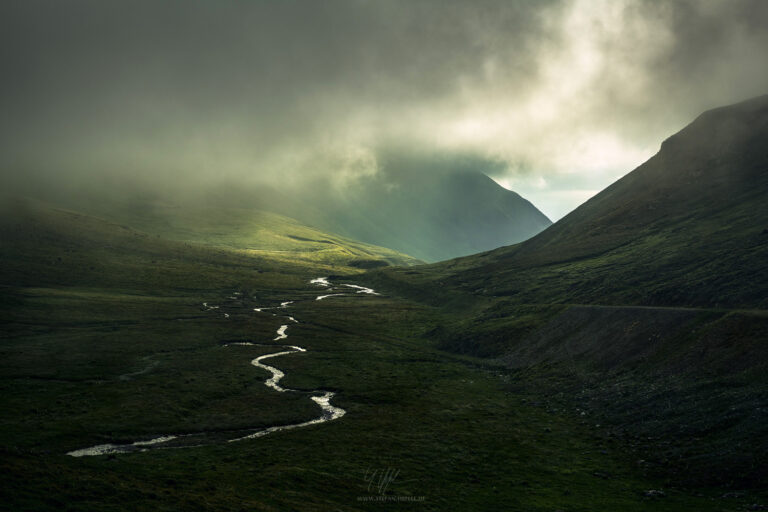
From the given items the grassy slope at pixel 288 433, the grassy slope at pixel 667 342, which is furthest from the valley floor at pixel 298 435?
the grassy slope at pixel 667 342

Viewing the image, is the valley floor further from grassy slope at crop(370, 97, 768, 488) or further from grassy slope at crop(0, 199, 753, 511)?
grassy slope at crop(370, 97, 768, 488)

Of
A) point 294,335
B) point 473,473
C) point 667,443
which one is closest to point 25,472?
point 473,473

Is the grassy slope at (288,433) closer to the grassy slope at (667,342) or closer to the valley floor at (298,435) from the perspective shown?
the valley floor at (298,435)

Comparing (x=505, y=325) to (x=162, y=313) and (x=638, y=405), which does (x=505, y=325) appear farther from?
(x=162, y=313)

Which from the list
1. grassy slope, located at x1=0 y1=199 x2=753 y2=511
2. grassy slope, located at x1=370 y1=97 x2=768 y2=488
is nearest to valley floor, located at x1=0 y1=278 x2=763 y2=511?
grassy slope, located at x1=0 y1=199 x2=753 y2=511

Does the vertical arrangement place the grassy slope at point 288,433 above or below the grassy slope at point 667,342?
below

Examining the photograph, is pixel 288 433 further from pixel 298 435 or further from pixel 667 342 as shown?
pixel 667 342

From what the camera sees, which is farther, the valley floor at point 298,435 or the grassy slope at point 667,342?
the grassy slope at point 667,342

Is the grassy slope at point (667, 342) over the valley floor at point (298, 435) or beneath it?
over
